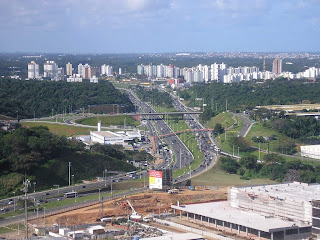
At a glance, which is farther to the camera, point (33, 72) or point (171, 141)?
point (33, 72)

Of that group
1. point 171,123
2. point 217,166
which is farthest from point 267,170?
point 171,123

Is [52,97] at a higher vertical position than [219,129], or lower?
higher

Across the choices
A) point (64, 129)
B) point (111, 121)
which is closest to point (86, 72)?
point (111, 121)

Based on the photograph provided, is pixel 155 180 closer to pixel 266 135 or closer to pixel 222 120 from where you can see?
pixel 266 135

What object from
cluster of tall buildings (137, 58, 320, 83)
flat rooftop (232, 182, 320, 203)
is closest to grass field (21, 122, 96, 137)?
flat rooftop (232, 182, 320, 203)

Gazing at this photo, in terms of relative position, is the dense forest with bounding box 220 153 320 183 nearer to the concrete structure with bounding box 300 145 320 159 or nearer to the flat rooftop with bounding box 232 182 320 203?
the concrete structure with bounding box 300 145 320 159

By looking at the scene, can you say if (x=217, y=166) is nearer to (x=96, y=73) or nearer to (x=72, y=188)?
(x=72, y=188)
